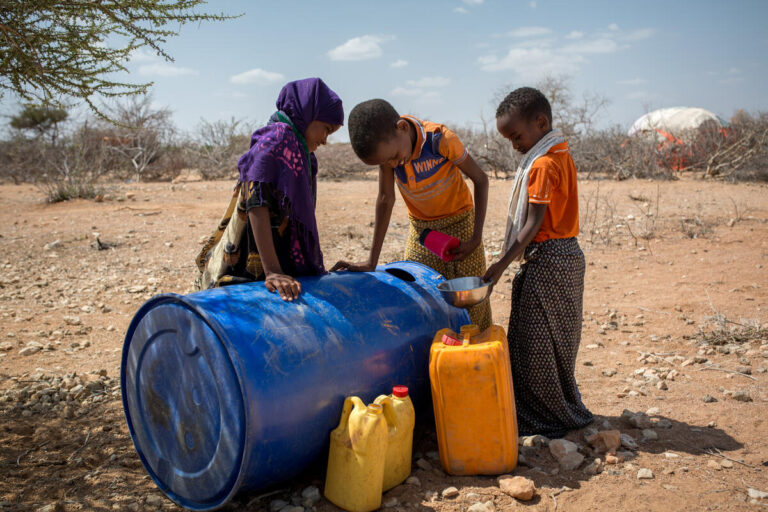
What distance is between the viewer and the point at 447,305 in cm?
275

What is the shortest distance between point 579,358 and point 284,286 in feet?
7.82

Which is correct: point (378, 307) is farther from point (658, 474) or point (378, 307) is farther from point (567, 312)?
point (658, 474)

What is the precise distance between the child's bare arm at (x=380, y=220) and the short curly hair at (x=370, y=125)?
38 cm

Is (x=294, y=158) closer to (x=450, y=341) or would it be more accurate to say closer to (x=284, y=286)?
(x=284, y=286)

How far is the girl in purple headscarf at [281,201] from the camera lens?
241 centimetres

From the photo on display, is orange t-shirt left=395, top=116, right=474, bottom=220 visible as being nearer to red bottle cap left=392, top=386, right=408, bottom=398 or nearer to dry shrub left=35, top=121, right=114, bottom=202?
red bottle cap left=392, top=386, right=408, bottom=398

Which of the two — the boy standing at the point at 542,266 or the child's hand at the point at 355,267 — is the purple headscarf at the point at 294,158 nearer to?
the child's hand at the point at 355,267

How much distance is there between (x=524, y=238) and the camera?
252cm

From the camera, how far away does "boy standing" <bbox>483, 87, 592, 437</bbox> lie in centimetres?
253

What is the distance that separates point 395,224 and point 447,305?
18.3 feet

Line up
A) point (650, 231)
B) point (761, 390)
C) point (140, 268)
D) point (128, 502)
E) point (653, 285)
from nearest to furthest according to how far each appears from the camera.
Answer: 1. point (128, 502)
2. point (761, 390)
3. point (653, 285)
4. point (140, 268)
5. point (650, 231)

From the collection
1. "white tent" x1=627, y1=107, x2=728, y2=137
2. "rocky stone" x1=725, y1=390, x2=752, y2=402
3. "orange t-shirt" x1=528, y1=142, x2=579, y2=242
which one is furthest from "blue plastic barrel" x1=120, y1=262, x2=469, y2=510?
"white tent" x1=627, y1=107, x2=728, y2=137

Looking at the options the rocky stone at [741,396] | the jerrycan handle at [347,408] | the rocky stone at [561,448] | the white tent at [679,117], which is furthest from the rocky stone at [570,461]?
the white tent at [679,117]

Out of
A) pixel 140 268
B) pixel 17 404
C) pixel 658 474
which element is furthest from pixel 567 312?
pixel 140 268
